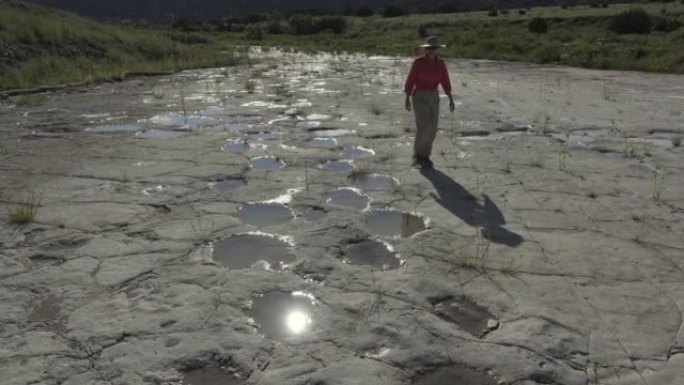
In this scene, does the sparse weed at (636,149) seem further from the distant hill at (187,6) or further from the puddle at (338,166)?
the distant hill at (187,6)

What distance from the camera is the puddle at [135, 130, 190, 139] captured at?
30.0 ft

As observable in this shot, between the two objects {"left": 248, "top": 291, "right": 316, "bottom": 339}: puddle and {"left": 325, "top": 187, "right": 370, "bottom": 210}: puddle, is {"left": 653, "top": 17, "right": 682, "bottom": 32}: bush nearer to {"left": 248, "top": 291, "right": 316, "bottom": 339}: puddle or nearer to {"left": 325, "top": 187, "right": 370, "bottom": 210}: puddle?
{"left": 325, "top": 187, "right": 370, "bottom": 210}: puddle

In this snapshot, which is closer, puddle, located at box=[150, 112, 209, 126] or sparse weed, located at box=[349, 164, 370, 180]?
sparse weed, located at box=[349, 164, 370, 180]

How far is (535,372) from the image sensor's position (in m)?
3.35

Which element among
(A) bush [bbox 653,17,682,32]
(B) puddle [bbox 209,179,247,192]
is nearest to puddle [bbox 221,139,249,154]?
(B) puddle [bbox 209,179,247,192]

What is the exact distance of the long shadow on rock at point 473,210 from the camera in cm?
525

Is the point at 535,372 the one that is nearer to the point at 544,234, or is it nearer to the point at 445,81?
the point at 544,234

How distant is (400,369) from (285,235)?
2108 millimetres

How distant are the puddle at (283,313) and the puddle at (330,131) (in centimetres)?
540

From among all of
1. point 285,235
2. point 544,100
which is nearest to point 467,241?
point 285,235

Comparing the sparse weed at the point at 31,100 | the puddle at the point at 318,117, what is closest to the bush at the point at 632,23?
the puddle at the point at 318,117

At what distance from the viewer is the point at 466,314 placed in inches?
156

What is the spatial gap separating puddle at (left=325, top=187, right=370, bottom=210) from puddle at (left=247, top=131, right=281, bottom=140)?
2.95m

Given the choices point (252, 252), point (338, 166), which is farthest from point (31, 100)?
point (252, 252)
